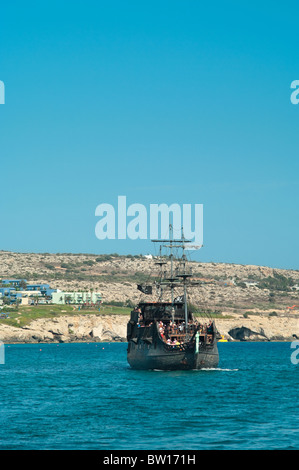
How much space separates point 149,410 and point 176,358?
29.4 meters

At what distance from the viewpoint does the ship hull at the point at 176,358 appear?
262 ft

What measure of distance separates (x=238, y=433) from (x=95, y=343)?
153 meters

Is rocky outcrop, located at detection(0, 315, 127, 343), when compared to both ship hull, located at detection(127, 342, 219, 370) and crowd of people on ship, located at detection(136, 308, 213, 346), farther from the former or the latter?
ship hull, located at detection(127, 342, 219, 370)

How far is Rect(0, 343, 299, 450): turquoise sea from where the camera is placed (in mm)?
38781

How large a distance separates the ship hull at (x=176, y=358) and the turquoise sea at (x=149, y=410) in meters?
1.21

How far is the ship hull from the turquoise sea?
1211mm

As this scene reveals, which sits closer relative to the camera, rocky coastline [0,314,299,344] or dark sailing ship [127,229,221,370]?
dark sailing ship [127,229,221,370]

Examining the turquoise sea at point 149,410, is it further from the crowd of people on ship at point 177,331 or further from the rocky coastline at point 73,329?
the rocky coastline at point 73,329

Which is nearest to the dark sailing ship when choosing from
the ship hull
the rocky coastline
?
the ship hull

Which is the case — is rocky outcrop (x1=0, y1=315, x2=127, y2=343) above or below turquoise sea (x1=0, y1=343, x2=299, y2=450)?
below

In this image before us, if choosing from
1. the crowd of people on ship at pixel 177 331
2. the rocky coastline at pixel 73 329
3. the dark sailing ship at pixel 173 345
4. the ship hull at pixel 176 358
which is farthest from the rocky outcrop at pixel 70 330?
the ship hull at pixel 176 358

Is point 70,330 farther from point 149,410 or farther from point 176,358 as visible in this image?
point 149,410

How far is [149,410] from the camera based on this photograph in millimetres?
50875
